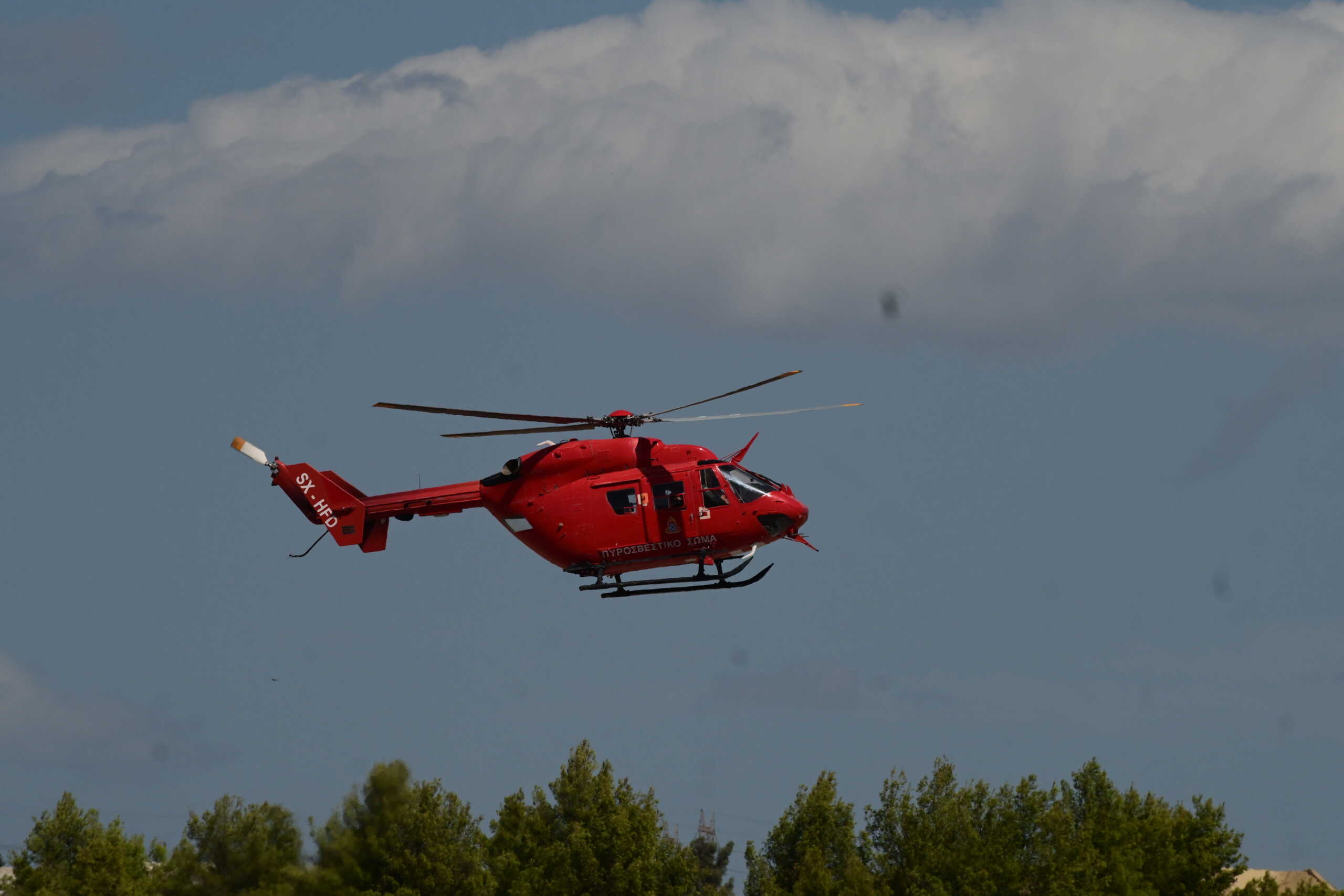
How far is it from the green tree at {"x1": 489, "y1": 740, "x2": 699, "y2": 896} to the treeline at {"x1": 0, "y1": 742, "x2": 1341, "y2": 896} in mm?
76

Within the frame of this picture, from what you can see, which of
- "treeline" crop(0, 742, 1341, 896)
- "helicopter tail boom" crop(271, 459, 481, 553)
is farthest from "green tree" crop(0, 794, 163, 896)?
"helicopter tail boom" crop(271, 459, 481, 553)

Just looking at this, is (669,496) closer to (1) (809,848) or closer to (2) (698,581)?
(2) (698,581)

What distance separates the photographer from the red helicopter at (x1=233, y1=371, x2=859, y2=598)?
62219 mm

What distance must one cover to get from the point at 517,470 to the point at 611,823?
34815mm

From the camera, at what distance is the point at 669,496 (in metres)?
62.4

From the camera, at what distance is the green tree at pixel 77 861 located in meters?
91.9

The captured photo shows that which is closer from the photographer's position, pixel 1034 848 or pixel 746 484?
pixel 746 484

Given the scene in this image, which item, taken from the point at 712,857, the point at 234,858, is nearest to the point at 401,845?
the point at 234,858

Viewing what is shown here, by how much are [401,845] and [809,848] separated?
18.8 meters

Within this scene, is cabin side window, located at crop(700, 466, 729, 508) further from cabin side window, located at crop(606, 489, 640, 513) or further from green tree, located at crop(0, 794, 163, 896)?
green tree, located at crop(0, 794, 163, 896)

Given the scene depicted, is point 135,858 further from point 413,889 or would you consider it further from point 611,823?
point 611,823

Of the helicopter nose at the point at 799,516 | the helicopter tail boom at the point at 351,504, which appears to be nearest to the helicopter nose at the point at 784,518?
the helicopter nose at the point at 799,516

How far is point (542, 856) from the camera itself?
9475 cm

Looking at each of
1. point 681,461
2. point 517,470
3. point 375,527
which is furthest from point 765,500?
point 375,527
